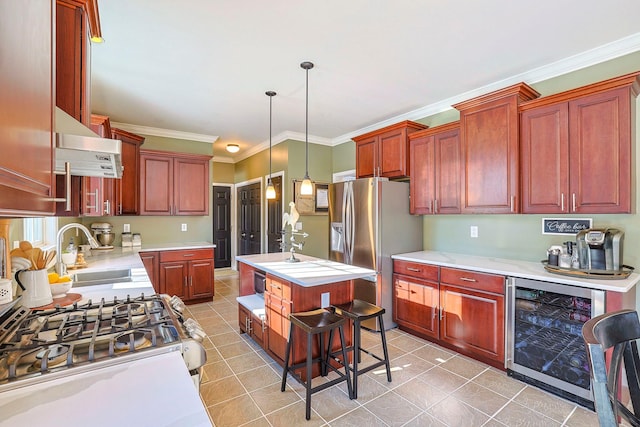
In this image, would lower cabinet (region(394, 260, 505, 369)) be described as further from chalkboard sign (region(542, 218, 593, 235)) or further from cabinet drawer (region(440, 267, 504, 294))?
chalkboard sign (region(542, 218, 593, 235))

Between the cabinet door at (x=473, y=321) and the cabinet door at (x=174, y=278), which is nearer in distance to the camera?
the cabinet door at (x=473, y=321)

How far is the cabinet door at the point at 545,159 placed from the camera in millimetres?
2441

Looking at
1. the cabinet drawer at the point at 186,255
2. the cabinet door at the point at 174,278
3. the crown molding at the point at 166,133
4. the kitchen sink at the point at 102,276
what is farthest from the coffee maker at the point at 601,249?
the crown molding at the point at 166,133

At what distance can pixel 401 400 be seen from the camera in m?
2.18

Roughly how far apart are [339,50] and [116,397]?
256cm

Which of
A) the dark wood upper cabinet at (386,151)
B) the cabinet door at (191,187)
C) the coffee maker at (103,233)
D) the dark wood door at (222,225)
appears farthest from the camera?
the dark wood door at (222,225)

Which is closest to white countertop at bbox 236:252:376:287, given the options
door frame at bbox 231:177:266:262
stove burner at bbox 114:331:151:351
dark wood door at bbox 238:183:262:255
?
stove burner at bbox 114:331:151:351

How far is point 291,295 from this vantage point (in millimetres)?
2387

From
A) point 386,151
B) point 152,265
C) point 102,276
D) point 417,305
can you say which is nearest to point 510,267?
point 417,305

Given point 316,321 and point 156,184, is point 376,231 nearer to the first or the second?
point 316,321

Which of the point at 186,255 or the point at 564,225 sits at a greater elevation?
the point at 564,225

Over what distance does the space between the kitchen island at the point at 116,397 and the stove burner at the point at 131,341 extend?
3.5 inches

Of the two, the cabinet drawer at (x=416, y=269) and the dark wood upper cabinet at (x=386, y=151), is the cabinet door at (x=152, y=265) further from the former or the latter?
the cabinet drawer at (x=416, y=269)

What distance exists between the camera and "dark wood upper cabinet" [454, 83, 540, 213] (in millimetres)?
2691
